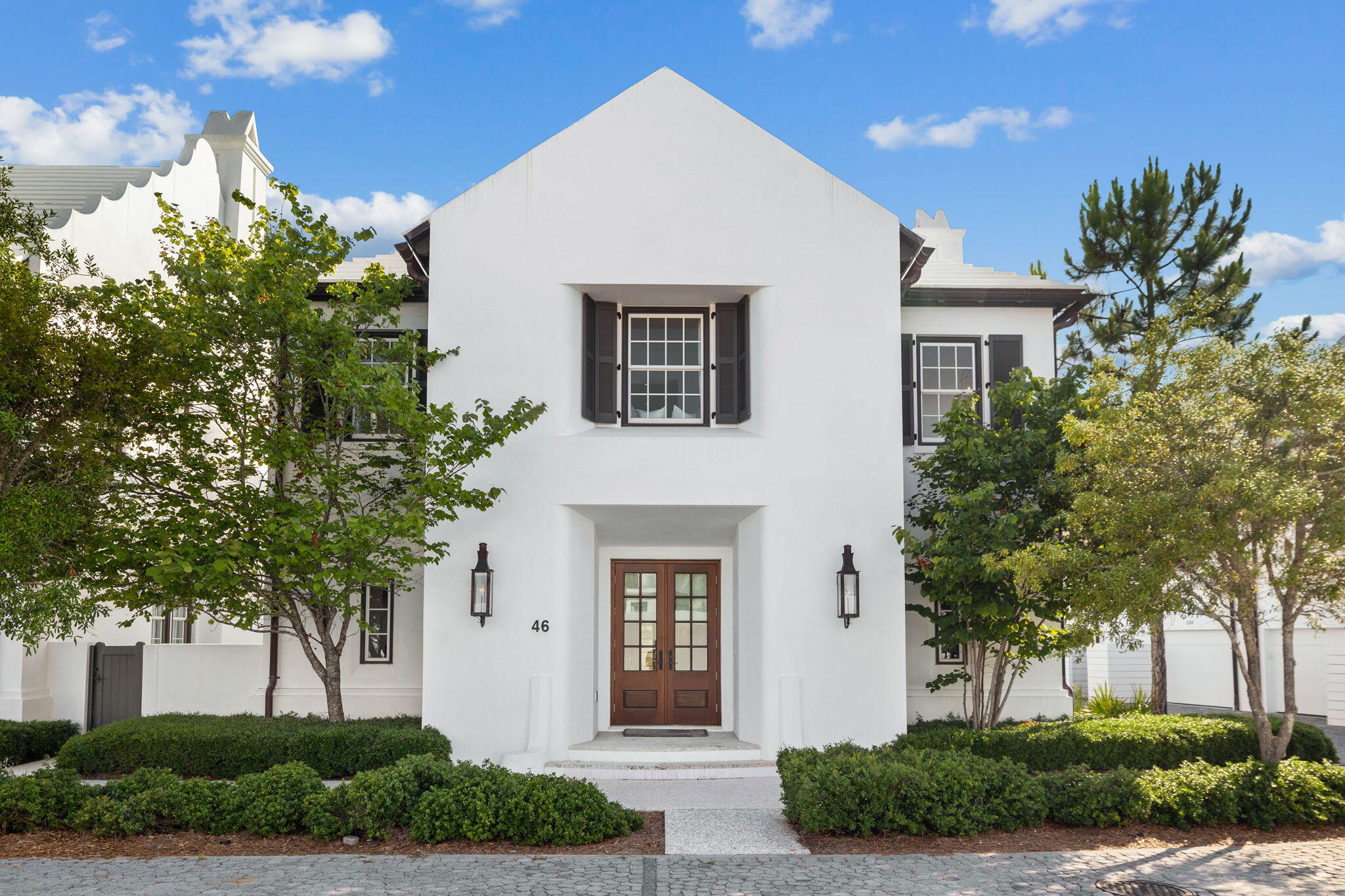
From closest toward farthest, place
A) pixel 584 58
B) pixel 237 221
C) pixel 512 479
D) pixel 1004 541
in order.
Result: 1. pixel 1004 541
2. pixel 512 479
3. pixel 584 58
4. pixel 237 221

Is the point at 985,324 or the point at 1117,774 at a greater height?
the point at 985,324

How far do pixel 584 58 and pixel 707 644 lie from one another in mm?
8591

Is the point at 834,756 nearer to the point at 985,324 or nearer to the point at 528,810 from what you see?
the point at 528,810

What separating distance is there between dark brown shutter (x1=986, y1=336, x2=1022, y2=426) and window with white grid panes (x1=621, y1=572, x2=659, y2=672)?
5.74 metres

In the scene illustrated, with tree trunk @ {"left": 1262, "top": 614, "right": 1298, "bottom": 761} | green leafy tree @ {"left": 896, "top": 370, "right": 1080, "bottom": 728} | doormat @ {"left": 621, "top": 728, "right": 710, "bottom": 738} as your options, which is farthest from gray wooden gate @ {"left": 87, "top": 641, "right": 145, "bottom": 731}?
tree trunk @ {"left": 1262, "top": 614, "right": 1298, "bottom": 761}

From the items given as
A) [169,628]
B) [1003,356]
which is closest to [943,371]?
[1003,356]

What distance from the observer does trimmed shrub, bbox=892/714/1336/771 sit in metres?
10.8

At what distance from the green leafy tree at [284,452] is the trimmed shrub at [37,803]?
101 inches

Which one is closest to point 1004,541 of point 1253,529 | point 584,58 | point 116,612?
point 1253,529

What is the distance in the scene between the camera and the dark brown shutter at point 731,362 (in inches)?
531

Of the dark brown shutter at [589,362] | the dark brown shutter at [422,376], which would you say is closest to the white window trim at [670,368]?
the dark brown shutter at [589,362]

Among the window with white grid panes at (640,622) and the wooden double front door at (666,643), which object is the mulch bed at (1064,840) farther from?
the window with white grid panes at (640,622)

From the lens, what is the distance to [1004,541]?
38.2ft

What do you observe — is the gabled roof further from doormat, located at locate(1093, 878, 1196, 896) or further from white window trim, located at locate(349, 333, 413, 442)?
doormat, located at locate(1093, 878, 1196, 896)
